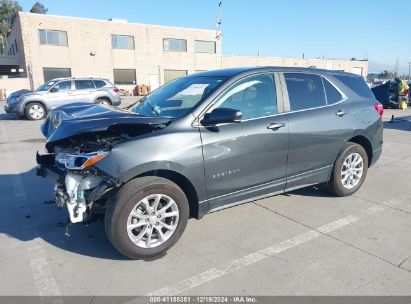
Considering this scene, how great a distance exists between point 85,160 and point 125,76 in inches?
1344

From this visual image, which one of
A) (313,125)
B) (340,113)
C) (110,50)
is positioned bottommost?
(313,125)

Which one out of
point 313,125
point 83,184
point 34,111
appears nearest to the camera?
point 83,184

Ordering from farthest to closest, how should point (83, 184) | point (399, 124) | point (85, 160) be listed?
1. point (399, 124)
2. point (83, 184)
3. point (85, 160)

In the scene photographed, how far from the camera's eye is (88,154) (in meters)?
3.00

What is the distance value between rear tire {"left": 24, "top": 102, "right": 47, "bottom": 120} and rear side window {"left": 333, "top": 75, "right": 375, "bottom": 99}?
12915mm

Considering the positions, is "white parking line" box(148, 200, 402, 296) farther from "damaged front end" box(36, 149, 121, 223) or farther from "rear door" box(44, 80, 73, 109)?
"rear door" box(44, 80, 73, 109)

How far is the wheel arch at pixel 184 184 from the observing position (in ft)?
10.8

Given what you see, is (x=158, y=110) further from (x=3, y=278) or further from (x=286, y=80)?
(x=3, y=278)

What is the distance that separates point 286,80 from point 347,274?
2.29m

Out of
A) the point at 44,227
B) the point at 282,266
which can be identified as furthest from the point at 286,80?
the point at 44,227

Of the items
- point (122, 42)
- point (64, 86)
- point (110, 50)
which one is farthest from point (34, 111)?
point (122, 42)

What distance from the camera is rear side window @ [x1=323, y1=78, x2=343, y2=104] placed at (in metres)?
4.47

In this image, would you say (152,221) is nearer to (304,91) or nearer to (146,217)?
(146,217)

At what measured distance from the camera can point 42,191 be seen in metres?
5.13
